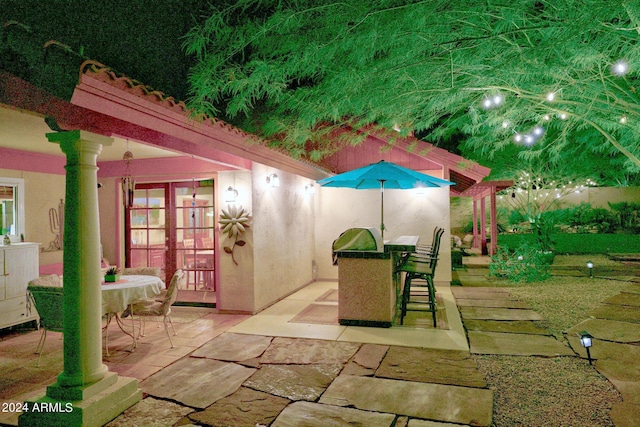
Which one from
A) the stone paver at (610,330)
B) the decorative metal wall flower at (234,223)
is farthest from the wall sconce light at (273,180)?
the stone paver at (610,330)

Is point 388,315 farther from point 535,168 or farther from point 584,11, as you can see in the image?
point 535,168

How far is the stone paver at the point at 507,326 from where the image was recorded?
570cm

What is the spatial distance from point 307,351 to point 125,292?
2403mm

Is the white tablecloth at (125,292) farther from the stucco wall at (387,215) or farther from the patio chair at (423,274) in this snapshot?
the stucco wall at (387,215)

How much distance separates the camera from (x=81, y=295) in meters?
3.48

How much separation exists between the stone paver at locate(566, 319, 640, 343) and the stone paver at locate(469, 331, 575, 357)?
70 cm

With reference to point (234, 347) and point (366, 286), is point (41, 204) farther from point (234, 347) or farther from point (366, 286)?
point (366, 286)

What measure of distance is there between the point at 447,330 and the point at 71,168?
203 inches

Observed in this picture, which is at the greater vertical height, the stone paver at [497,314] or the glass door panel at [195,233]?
the glass door panel at [195,233]

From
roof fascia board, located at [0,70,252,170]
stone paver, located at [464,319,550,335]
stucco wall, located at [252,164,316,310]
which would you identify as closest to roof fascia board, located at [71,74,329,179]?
roof fascia board, located at [0,70,252,170]

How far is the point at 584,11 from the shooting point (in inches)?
128

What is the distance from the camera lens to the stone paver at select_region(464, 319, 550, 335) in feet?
18.7

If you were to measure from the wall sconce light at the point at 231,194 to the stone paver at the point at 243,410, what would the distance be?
3.67 metres

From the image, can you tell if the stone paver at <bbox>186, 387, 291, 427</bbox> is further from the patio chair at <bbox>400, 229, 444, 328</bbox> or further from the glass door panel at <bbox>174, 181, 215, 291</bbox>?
the glass door panel at <bbox>174, 181, 215, 291</bbox>
